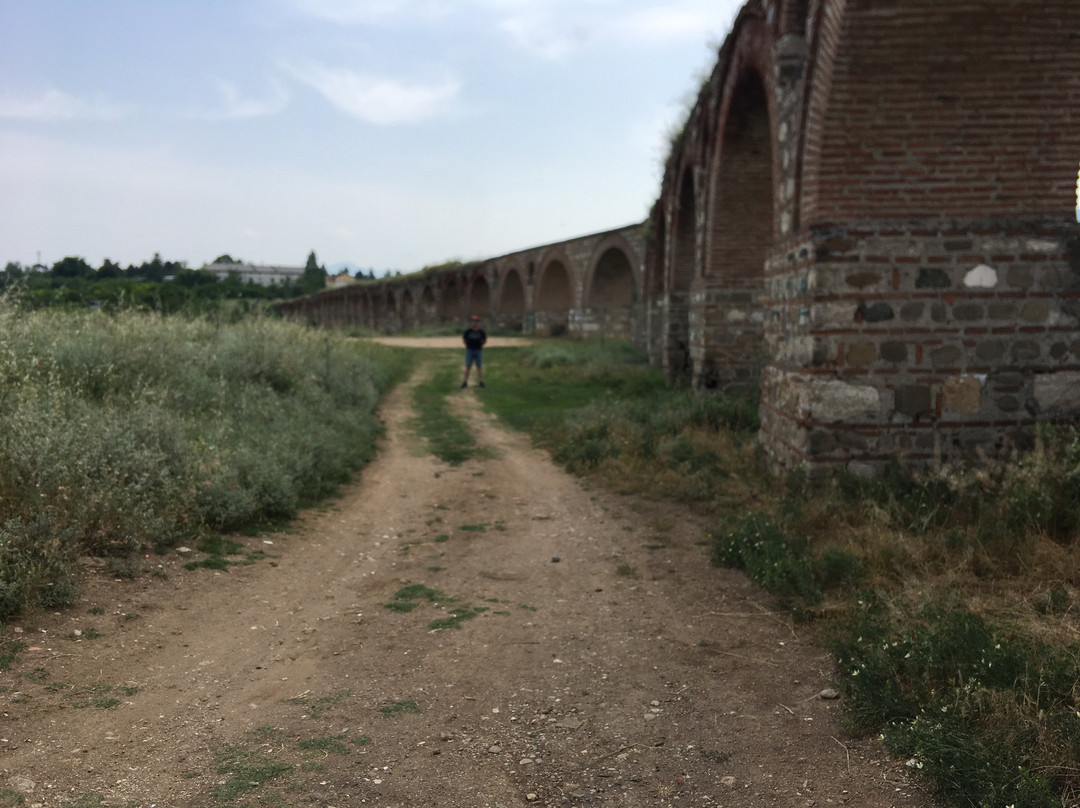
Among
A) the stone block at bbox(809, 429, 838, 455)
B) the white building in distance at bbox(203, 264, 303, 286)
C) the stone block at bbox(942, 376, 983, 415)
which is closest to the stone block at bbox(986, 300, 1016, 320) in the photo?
the stone block at bbox(942, 376, 983, 415)

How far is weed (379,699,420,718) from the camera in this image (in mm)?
3121

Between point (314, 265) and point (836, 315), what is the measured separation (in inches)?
3326

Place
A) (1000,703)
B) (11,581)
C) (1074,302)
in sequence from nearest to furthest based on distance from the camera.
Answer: (1000,703), (11,581), (1074,302)

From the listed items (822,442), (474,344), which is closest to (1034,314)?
(822,442)

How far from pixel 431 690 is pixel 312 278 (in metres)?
79.6

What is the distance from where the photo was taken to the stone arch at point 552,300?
26188 mm

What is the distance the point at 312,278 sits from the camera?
78.3 meters

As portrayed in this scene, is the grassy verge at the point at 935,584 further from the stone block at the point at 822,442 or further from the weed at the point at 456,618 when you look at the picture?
the weed at the point at 456,618

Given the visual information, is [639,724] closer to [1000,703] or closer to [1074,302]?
[1000,703]

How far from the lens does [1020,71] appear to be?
5.10 meters

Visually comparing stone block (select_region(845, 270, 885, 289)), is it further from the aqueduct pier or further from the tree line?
the tree line

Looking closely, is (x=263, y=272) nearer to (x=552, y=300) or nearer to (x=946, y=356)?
(x=552, y=300)

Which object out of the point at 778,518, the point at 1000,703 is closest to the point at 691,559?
the point at 778,518

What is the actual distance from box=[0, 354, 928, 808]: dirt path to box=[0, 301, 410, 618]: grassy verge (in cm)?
30
